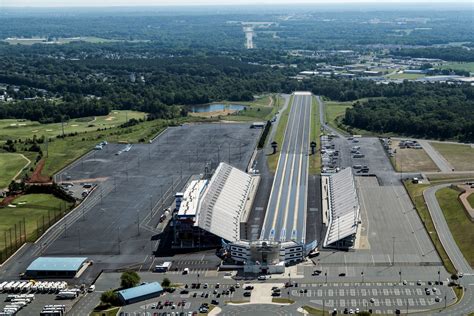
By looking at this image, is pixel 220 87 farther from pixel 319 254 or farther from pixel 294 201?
pixel 319 254

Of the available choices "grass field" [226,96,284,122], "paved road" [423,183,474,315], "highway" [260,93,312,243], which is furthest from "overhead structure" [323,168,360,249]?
"grass field" [226,96,284,122]

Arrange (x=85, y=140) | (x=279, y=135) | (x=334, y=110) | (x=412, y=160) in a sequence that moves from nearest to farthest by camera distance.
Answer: (x=412, y=160) < (x=85, y=140) < (x=279, y=135) < (x=334, y=110)

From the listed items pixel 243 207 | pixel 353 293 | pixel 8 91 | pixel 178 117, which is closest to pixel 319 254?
pixel 353 293

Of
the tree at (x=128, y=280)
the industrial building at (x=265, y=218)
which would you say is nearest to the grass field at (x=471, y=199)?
the industrial building at (x=265, y=218)

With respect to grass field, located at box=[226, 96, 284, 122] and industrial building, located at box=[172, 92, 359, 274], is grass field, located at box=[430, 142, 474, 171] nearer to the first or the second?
industrial building, located at box=[172, 92, 359, 274]

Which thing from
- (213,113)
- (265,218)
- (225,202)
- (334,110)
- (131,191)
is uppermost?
(225,202)

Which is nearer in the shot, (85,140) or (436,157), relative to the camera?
(436,157)

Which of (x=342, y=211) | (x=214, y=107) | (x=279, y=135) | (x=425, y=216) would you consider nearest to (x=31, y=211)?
(x=342, y=211)

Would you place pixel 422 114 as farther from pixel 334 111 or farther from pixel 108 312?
pixel 108 312
